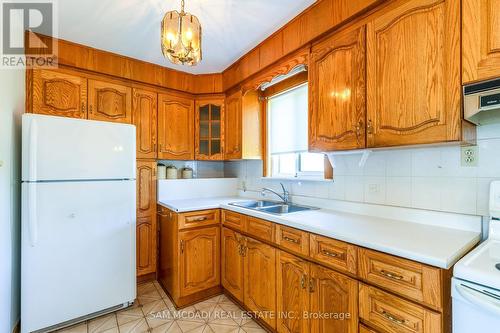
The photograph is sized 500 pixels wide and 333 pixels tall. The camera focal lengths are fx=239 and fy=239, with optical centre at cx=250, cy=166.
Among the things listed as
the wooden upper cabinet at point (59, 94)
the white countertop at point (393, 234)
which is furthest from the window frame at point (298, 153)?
the wooden upper cabinet at point (59, 94)

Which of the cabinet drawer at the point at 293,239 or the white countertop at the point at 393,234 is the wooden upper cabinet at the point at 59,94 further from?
the cabinet drawer at the point at 293,239

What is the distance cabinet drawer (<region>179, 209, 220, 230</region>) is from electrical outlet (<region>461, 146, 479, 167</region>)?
6.08ft

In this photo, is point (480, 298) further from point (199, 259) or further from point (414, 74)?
point (199, 259)

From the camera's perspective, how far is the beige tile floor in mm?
1840

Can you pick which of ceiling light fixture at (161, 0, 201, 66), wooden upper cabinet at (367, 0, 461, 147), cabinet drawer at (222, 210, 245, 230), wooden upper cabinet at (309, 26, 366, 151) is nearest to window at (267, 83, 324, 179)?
wooden upper cabinet at (309, 26, 366, 151)

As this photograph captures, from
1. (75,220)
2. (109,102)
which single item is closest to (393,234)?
(75,220)

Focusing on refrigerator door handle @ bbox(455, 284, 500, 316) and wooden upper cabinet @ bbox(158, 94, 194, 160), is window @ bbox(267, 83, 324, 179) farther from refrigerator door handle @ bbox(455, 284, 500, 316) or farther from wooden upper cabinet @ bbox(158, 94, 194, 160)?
refrigerator door handle @ bbox(455, 284, 500, 316)

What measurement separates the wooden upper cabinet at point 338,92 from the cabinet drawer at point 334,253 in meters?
0.61

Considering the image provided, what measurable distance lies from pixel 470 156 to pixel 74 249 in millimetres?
2683

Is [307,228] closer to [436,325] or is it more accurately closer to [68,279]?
[436,325]

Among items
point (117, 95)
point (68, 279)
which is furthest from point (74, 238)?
point (117, 95)

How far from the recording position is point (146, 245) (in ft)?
8.54

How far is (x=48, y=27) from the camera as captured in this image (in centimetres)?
196

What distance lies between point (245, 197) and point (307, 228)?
155 cm
